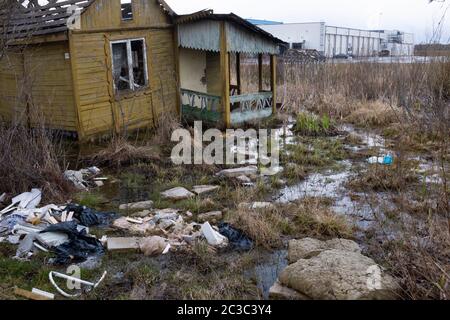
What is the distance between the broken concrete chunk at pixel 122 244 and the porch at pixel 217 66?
265 inches

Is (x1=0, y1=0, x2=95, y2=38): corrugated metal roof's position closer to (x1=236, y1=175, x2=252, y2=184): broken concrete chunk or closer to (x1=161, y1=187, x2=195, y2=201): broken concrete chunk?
(x1=161, y1=187, x2=195, y2=201): broken concrete chunk

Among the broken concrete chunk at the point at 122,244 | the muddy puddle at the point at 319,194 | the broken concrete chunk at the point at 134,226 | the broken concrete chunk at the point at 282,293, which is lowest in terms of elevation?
the muddy puddle at the point at 319,194

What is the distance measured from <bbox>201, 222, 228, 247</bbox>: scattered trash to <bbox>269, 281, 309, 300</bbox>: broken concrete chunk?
1263 millimetres

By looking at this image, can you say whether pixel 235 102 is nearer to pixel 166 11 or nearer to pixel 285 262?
pixel 166 11

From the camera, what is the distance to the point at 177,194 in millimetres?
6938

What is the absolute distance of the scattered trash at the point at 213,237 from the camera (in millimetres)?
5176

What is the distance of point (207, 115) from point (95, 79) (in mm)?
3126

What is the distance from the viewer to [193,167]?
861 centimetres

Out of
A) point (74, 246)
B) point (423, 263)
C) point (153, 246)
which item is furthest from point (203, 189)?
point (423, 263)

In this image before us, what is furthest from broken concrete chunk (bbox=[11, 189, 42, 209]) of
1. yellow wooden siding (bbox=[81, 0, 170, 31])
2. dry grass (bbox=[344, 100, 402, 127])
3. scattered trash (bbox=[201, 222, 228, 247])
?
dry grass (bbox=[344, 100, 402, 127])

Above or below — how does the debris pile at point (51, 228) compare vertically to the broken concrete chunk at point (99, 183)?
above

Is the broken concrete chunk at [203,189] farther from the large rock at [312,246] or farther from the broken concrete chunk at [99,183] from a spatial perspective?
the large rock at [312,246]

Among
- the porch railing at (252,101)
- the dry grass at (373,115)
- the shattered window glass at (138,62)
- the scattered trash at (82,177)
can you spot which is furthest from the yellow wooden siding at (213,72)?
the scattered trash at (82,177)

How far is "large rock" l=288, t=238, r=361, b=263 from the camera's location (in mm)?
4738
